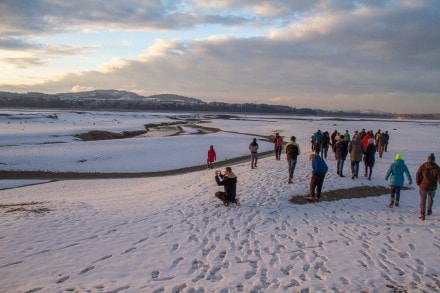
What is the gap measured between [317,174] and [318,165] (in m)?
0.38

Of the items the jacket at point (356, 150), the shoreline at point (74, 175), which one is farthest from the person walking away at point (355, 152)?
the shoreline at point (74, 175)

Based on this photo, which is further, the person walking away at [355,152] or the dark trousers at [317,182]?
the person walking away at [355,152]

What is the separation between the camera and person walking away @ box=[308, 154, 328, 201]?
1227 centimetres

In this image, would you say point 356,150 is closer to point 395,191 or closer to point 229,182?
point 395,191

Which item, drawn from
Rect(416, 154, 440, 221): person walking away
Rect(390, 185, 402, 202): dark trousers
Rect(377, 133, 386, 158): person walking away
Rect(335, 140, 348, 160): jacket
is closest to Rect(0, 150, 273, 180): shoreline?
Rect(377, 133, 386, 158): person walking away

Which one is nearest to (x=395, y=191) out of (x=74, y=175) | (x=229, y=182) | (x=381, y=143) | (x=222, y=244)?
(x=229, y=182)

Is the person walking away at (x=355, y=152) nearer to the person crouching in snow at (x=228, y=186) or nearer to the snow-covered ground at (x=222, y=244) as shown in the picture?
the snow-covered ground at (x=222, y=244)

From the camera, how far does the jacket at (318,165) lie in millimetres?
12234

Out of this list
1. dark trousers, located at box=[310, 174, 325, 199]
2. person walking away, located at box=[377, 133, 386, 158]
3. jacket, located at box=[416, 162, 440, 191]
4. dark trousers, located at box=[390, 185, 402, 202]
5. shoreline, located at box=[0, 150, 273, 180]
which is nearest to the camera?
jacket, located at box=[416, 162, 440, 191]

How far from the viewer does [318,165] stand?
12.3 meters

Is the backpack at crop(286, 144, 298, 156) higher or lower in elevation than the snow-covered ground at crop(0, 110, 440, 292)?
higher

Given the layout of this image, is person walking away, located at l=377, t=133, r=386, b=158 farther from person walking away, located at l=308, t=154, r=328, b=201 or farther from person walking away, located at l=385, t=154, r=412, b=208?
person walking away, located at l=308, t=154, r=328, b=201

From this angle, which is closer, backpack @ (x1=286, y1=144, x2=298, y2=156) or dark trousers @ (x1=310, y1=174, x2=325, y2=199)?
dark trousers @ (x1=310, y1=174, x2=325, y2=199)

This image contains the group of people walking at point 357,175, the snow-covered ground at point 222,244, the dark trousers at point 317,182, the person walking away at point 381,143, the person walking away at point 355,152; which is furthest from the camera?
the person walking away at point 381,143
